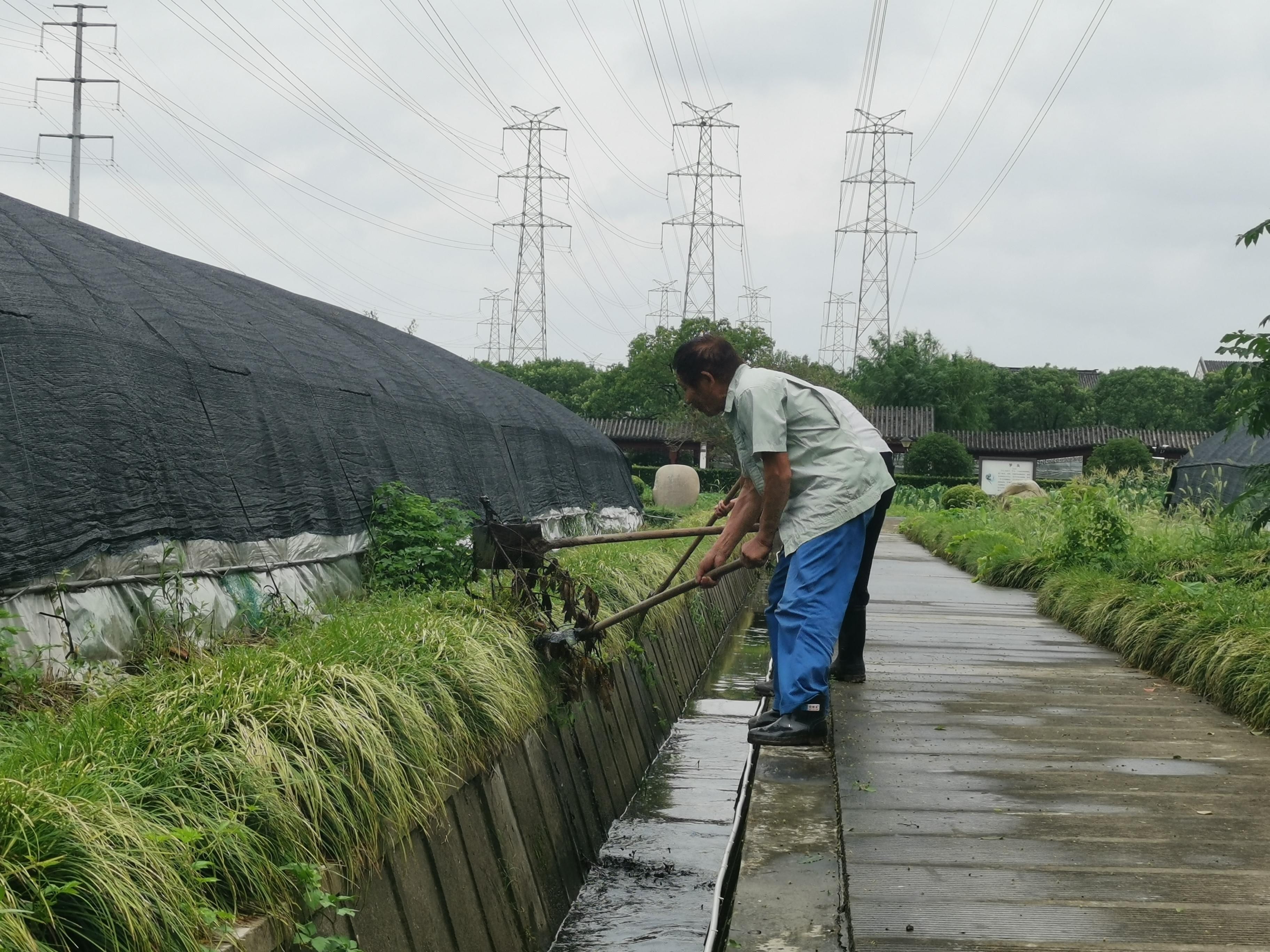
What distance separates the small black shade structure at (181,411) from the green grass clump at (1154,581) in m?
5.84

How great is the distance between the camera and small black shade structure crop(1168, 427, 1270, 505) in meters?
20.8

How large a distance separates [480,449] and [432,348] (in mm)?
3654

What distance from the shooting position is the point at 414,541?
34.4 feet

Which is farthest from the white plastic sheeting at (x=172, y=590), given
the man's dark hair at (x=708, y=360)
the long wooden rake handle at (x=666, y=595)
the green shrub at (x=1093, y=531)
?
the green shrub at (x=1093, y=531)

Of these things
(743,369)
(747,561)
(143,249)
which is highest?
(143,249)

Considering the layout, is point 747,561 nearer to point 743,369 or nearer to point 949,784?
point 743,369

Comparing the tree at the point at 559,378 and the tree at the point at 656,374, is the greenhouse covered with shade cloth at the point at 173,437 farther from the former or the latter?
the tree at the point at 559,378

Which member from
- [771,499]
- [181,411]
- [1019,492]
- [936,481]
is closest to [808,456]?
[771,499]

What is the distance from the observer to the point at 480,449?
50.1 ft

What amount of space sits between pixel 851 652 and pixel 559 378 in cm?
6399

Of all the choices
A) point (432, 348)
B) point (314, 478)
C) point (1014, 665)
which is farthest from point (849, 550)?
point (432, 348)

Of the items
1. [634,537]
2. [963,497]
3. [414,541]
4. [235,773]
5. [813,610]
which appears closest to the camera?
[235,773]

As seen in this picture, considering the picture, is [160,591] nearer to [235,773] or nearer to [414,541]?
[414,541]

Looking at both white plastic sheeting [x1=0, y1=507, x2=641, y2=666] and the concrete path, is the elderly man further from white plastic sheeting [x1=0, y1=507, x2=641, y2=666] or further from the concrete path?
white plastic sheeting [x1=0, y1=507, x2=641, y2=666]
